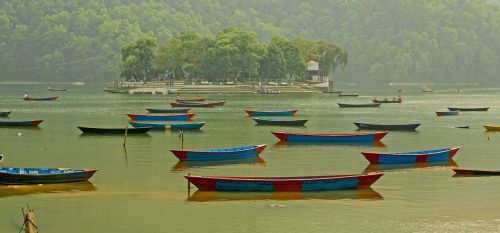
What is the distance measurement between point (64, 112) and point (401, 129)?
184 ft

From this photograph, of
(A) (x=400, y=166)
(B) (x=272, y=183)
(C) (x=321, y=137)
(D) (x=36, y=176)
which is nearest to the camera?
(B) (x=272, y=183)

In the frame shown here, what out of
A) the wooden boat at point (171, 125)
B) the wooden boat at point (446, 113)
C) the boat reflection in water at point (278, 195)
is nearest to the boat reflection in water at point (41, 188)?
the boat reflection in water at point (278, 195)

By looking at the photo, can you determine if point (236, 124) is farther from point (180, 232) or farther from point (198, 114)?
point (180, 232)

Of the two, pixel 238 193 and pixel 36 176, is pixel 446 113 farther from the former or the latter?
pixel 36 176

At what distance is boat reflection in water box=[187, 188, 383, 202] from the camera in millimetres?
46250

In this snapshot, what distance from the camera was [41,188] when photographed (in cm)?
4894

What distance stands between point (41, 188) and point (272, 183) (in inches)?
533

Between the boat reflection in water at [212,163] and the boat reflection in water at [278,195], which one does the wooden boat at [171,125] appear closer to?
the boat reflection in water at [212,163]

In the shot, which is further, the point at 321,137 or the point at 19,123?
the point at 19,123

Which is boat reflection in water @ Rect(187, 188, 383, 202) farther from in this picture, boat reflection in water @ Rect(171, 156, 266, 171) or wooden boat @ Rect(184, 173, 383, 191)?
boat reflection in water @ Rect(171, 156, 266, 171)

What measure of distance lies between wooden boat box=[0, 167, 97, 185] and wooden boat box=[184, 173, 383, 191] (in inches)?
301

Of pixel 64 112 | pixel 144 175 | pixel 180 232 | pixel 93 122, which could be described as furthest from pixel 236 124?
pixel 180 232

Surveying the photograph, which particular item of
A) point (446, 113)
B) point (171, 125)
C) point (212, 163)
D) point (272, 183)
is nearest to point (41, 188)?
point (272, 183)

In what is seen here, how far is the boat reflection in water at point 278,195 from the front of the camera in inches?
1821
